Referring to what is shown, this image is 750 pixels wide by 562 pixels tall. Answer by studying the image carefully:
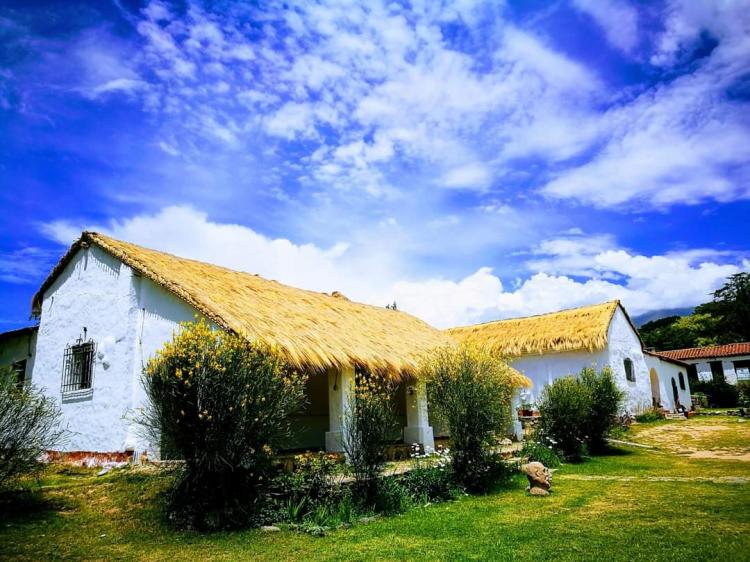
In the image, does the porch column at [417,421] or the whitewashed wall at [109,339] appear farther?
the porch column at [417,421]

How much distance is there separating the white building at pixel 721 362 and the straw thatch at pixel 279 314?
94.0 feet

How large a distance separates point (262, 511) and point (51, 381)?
24.1 feet

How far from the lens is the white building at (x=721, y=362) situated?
34406mm

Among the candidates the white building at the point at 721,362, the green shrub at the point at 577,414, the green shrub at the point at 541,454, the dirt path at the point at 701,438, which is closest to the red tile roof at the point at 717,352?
the white building at the point at 721,362

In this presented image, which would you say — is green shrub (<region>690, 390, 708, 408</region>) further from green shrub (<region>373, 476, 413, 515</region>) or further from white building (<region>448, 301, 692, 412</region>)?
green shrub (<region>373, 476, 413, 515</region>)

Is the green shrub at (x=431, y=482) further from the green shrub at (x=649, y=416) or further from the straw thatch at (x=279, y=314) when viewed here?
the green shrub at (x=649, y=416)

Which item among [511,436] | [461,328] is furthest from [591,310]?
[511,436]

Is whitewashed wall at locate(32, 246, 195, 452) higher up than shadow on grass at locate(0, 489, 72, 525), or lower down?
higher up

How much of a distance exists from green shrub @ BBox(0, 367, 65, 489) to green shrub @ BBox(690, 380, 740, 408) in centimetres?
3437

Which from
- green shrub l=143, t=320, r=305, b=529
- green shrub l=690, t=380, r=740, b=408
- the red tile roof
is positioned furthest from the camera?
the red tile roof

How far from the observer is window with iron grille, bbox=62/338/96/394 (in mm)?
11391

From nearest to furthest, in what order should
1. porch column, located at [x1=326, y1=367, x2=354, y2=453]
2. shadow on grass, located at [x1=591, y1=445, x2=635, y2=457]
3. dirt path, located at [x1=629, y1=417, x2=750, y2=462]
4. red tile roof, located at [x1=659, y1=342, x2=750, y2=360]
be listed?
porch column, located at [x1=326, y1=367, x2=354, y2=453], dirt path, located at [x1=629, y1=417, x2=750, y2=462], shadow on grass, located at [x1=591, y1=445, x2=635, y2=457], red tile roof, located at [x1=659, y1=342, x2=750, y2=360]

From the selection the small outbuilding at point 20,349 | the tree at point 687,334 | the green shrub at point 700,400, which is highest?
the tree at point 687,334

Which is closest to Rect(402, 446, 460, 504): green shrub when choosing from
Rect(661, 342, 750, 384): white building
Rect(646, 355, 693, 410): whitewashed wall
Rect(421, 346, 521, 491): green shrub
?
Rect(421, 346, 521, 491): green shrub
